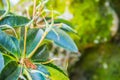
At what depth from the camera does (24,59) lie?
2.16ft

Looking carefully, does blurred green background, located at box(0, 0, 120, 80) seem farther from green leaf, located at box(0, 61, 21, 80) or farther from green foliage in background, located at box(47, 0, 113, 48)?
green leaf, located at box(0, 61, 21, 80)

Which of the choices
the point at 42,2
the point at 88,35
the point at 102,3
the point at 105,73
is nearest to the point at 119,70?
the point at 105,73

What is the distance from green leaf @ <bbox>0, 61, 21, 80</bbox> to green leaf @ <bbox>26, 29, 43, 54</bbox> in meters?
0.05

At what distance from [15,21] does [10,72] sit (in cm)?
12

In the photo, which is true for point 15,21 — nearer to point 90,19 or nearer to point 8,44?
point 8,44

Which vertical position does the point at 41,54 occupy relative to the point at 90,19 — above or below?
above

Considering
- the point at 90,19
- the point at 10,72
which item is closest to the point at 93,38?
the point at 90,19

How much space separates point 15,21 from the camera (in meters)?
0.72

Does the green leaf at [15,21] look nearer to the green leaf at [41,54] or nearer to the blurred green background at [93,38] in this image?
the green leaf at [41,54]

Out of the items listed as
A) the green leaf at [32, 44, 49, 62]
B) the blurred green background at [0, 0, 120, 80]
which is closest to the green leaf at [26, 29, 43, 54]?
the green leaf at [32, 44, 49, 62]

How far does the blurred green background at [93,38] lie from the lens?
2146 mm

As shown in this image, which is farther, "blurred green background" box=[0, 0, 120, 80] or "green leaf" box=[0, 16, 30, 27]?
"blurred green background" box=[0, 0, 120, 80]

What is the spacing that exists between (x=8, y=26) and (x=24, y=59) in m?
0.07

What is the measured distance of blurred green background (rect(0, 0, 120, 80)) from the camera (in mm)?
2146
